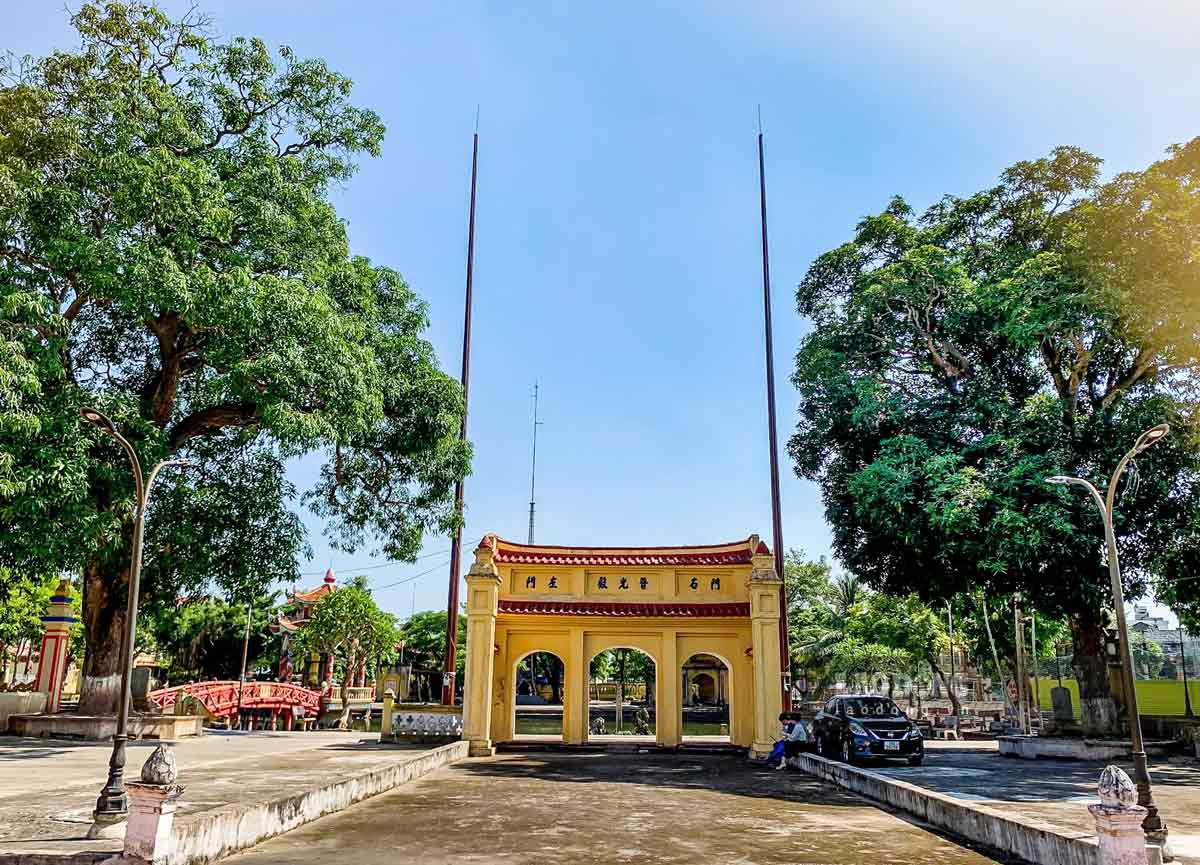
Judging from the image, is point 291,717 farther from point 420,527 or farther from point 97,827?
point 97,827

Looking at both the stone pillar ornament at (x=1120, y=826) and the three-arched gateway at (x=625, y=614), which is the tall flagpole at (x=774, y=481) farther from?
the stone pillar ornament at (x=1120, y=826)

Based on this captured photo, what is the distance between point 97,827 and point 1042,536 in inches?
735

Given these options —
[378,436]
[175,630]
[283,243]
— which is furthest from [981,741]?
[175,630]

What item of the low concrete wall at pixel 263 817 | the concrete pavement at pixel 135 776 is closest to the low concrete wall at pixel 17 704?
the concrete pavement at pixel 135 776

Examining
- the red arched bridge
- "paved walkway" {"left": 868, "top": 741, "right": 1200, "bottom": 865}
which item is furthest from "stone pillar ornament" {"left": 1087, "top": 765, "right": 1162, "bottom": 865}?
the red arched bridge

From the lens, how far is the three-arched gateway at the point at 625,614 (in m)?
24.6

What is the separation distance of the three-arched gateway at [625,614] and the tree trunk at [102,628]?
8.86 m

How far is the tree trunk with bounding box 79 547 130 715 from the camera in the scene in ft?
69.8

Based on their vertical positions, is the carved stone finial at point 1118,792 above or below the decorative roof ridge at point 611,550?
below

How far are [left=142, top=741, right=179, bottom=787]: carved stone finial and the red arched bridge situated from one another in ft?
95.2

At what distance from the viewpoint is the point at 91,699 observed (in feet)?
71.8

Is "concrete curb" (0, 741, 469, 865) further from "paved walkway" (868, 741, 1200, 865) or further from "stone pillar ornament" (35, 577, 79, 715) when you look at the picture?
"stone pillar ornament" (35, 577, 79, 715)

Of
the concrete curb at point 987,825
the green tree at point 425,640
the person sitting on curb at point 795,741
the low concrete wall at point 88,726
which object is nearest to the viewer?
the concrete curb at point 987,825

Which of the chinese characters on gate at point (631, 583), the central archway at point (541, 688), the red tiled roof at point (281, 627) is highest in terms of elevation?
the chinese characters on gate at point (631, 583)
